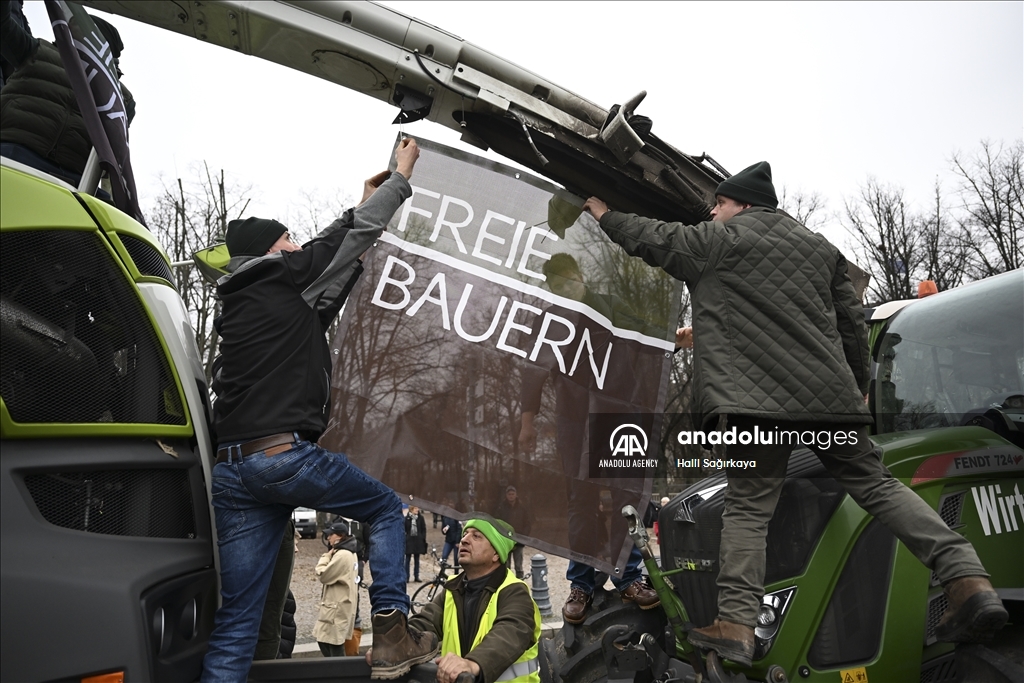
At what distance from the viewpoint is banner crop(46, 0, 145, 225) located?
308 centimetres

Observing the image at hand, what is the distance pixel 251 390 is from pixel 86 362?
24.6 inches

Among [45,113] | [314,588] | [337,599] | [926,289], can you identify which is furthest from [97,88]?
[314,588]

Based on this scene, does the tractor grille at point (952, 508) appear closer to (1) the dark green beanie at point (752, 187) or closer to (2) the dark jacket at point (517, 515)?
(1) the dark green beanie at point (752, 187)

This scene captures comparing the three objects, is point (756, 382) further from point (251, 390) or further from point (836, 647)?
point (251, 390)

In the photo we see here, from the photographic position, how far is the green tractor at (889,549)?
11.8ft

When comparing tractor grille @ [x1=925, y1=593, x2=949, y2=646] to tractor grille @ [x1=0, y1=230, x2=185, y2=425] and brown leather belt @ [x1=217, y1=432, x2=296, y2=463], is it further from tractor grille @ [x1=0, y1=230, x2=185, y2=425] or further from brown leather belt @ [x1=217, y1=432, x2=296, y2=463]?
tractor grille @ [x1=0, y1=230, x2=185, y2=425]

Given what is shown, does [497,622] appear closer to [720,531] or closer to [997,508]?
[720,531]

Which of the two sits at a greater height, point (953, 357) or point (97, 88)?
point (97, 88)

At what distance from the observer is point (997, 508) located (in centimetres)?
382

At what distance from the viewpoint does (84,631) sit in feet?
7.48

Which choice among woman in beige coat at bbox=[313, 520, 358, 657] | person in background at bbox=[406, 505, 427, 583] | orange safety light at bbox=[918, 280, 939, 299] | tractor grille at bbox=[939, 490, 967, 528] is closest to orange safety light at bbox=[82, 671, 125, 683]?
tractor grille at bbox=[939, 490, 967, 528]

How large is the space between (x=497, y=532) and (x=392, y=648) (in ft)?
3.83

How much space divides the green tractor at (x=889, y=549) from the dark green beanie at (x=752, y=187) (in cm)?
130

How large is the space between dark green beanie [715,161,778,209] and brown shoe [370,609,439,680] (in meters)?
2.38
